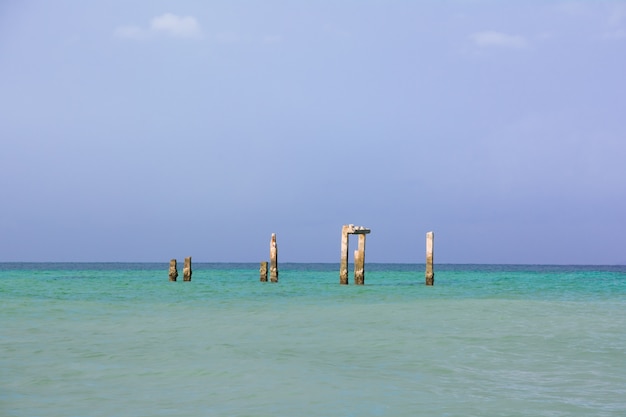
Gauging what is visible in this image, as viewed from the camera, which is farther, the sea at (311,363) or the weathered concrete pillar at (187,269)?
the weathered concrete pillar at (187,269)

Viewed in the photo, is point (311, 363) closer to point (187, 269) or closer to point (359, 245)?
point (359, 245)

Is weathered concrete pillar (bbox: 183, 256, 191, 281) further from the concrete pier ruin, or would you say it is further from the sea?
the sea

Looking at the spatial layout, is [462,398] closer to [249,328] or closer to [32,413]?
[32,413]

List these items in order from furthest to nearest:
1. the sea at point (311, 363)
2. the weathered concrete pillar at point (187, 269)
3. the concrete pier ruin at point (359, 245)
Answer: the weathered concrete pillar at point (187, 269) < the concrete pier ruin at point (359, 245) < the sea at point (311, 363)

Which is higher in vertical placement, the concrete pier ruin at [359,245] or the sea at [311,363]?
the concrete pier ruin at [359,245]

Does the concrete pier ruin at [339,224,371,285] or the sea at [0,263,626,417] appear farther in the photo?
the concrete pier ruin at [339,224,371,285]

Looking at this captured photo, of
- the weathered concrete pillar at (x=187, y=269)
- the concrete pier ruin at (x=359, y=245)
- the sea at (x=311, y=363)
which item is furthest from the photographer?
the weathered concrete pillar at (x=187, y=269)

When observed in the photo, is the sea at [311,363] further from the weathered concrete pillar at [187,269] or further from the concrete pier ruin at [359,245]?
the weathered concrete pillar at [187,269]

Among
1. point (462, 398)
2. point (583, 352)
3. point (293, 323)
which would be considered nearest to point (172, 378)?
point (462, 398)

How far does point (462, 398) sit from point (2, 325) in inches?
443

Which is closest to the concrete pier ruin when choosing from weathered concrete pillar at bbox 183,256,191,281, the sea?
weathered concrete pillar at bbox 183,256,191,281

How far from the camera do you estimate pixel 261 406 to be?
8.36 metres

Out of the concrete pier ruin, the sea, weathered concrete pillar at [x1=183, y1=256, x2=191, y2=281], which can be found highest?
the concrete pier ruin

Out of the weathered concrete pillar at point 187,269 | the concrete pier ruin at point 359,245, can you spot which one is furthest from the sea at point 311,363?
the weathered concrete pillar at point 187,269
